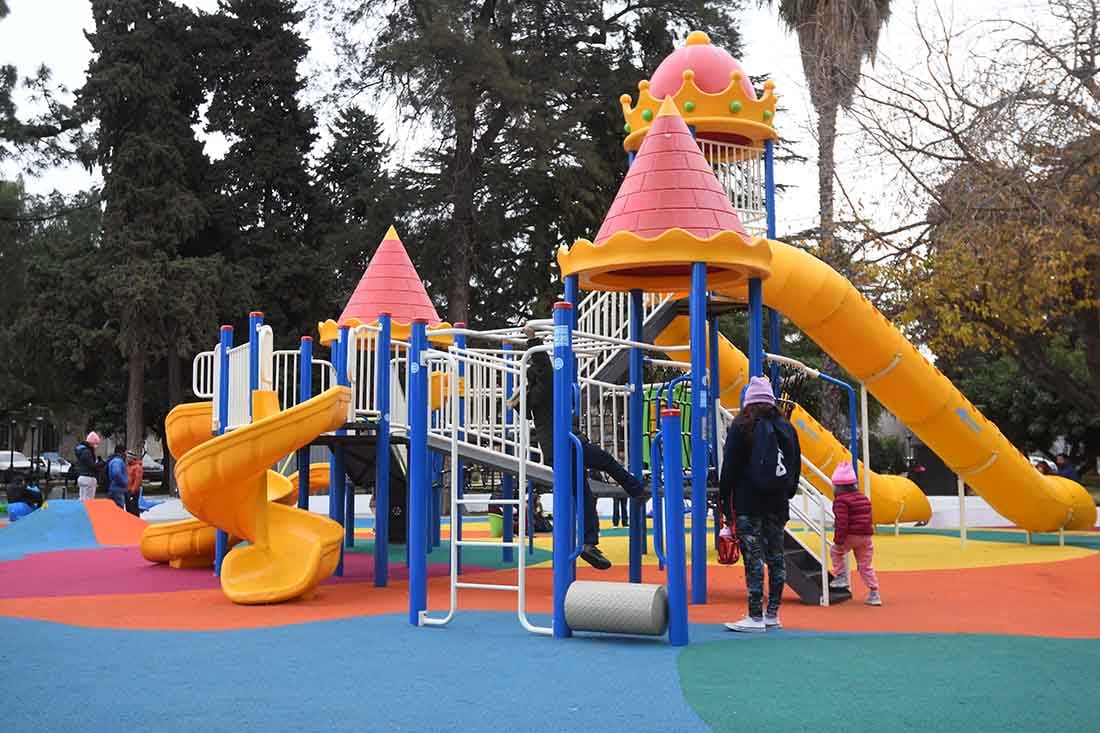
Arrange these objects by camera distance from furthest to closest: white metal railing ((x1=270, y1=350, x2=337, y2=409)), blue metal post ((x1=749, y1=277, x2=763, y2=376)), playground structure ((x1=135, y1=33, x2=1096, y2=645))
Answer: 1. white metal railing ((x1=270, y1=350, x2=337, y2=409))
2. blue metal post ((x1=749, y1=277, x2=763, y2=376))
3. playground structure ((x1=135, y1=33, x2=1096, y2=645))

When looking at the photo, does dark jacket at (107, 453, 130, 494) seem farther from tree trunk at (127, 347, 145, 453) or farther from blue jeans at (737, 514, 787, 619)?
blue jeans at (737, 514, 787, 619)

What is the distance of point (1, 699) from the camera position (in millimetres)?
5770

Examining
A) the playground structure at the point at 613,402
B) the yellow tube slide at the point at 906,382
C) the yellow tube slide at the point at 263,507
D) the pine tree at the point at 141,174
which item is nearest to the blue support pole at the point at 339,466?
the playground structure at the point at 613,402

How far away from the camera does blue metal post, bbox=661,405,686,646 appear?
24.7 ft

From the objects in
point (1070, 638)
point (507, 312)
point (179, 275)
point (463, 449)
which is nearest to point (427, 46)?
point (507, 312)

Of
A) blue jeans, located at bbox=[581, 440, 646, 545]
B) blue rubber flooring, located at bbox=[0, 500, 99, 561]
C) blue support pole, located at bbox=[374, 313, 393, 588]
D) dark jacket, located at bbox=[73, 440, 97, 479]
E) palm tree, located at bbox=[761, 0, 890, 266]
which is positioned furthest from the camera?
dark jacket, located at bbox=[73, 440, 97, 479]

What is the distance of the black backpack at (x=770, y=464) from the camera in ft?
26.2

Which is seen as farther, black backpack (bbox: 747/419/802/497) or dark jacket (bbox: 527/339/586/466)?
dark jacket (bbox: 527/339/586/466)

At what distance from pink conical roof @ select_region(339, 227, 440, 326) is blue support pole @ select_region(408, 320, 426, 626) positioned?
817cm

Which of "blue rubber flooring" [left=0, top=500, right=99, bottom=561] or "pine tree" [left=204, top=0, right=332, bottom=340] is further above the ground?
"pine tree" [left=204, top=0, right=332, bottom=340]

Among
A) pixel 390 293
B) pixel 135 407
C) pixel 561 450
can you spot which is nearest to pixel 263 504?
pixel 561 450

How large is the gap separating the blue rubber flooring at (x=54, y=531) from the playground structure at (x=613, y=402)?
3.98 metres

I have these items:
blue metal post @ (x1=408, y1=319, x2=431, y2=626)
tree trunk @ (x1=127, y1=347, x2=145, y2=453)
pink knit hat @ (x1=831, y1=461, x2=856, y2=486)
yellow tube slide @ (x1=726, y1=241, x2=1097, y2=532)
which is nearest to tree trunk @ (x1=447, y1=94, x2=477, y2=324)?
tree trunk @ (x1=127, y1=347, x2=145, y2=453)

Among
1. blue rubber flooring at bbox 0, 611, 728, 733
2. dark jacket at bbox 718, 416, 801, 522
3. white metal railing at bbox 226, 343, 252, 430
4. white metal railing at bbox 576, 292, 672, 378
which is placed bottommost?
blue rubber flooring at bbox 0, 611, 728, 733
